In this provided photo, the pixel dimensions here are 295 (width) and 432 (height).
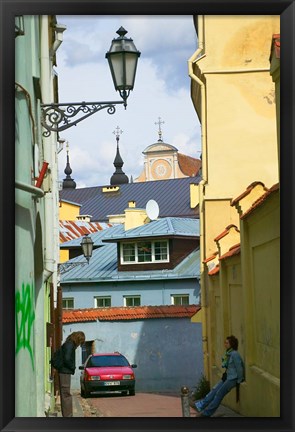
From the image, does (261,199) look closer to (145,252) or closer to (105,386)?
(105,386)

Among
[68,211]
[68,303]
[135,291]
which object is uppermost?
[68,211]

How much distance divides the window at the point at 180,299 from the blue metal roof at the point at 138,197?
3077cm

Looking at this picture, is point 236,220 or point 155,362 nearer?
point 236,220

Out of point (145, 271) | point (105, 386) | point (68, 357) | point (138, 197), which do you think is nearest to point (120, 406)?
point (105, 386)

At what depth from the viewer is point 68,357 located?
11.6m

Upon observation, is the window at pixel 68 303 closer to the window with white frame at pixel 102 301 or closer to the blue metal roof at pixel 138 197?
the window with white frame at pixel 102 301

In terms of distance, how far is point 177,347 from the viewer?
31188 mm

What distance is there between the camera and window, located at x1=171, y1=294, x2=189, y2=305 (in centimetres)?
3553
